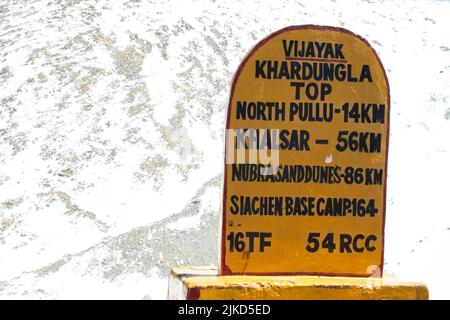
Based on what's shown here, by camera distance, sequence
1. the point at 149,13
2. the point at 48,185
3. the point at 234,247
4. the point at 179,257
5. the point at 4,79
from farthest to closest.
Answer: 1. the point at 149,13
2. the point at 4,79
3. the point at 48,185
4. the point at 179,257
5. the point at 234,247

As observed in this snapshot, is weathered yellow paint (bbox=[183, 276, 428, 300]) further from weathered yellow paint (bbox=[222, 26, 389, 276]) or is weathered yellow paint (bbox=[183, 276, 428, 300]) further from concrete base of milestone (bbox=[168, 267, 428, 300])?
weathered yellow paint (bbox=[222, 26, 389, 276])

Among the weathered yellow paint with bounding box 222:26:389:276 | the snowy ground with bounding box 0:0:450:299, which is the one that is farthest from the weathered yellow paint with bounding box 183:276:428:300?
the snowy ground with bounding box 0:0:450:299

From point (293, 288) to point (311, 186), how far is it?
1.66ft

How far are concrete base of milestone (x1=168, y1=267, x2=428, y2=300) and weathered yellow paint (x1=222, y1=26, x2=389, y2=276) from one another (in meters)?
0.10

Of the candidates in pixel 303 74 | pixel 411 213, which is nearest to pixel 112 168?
pixel 411 213

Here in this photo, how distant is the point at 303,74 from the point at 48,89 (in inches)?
594

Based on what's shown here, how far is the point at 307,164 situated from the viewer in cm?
403

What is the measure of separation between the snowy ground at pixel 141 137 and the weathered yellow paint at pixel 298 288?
4.93 m

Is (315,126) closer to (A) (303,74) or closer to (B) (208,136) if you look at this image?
(A) (303,74)

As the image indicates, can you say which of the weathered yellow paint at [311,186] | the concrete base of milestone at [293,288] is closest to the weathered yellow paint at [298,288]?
the concrete base of milestone at [293,288]

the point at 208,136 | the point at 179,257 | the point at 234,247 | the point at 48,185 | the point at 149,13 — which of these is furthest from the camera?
the point at 149,13

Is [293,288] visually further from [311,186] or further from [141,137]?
[141,137]

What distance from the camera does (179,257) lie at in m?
13.4

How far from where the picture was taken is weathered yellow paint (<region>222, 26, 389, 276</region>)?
3.97 metres
